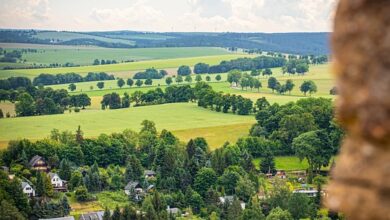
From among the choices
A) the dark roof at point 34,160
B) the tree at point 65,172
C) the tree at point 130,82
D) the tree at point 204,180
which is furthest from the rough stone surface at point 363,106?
the tree at point 130,82

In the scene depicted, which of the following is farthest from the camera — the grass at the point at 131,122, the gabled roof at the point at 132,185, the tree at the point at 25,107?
the tree at the point at 25,107

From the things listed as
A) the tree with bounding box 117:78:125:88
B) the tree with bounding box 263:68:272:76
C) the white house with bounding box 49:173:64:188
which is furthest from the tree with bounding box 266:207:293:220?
the tree with bounding box 263:68:272:76

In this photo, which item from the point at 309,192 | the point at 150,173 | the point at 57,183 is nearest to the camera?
the point at 309,192

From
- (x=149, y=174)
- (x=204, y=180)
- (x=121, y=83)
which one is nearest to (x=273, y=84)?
(x=121, y=83)

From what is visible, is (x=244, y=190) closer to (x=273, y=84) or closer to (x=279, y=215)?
(x=279, y=215)

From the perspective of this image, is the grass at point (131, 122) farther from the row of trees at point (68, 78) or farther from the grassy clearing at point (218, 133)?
the row of trees at point (68, 78)

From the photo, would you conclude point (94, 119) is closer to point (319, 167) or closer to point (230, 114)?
point (230, 114)
